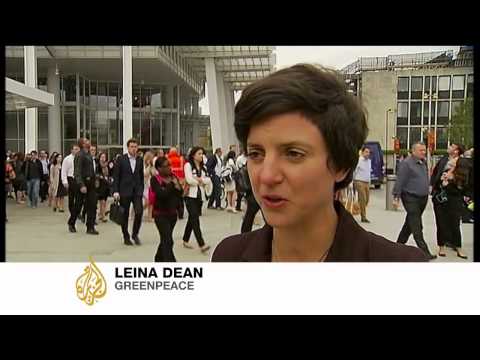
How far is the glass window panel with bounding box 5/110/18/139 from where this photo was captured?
257 cm

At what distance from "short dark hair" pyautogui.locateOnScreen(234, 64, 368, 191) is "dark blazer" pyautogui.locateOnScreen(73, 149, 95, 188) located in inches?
44.2

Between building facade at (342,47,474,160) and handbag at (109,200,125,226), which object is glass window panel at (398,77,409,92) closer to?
building facade at (342,47,474,160)

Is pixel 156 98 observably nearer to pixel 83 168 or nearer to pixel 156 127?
pixel 156 127

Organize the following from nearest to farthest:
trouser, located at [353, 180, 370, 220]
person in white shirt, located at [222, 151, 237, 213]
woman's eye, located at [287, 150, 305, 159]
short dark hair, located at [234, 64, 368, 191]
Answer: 1. short dark hair, located at [234, 64, 368, 191]
2. woman's eye, located at [287, 150, 305, 159]
3. trouser, located at [353, 180, 370, 220]
4. person in white shirt, located at [222, 151, 237, 213]

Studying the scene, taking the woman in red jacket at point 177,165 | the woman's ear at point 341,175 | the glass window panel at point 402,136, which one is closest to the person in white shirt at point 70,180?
the woman in red jacket at point 177,165

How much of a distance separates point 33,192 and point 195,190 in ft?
3.31

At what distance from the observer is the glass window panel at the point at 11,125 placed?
257cm

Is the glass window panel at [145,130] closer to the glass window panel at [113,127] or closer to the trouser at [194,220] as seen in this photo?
the glass window panel at [113,127]

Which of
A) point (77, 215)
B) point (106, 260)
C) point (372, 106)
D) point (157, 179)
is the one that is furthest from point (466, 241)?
point (77, 215)

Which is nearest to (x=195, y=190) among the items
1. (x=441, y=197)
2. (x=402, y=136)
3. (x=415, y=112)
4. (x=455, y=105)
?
(x=402, y=136)

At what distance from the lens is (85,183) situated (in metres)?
2.76

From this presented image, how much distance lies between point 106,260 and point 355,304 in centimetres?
145

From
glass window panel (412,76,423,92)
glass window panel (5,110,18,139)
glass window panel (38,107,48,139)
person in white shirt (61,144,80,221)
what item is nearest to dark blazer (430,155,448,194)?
glass window panel (412,76,423,92)
